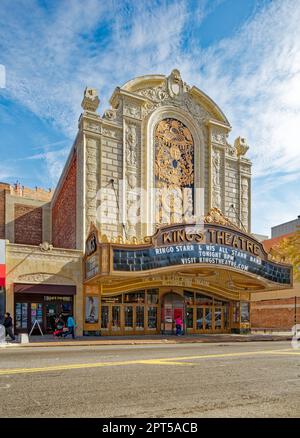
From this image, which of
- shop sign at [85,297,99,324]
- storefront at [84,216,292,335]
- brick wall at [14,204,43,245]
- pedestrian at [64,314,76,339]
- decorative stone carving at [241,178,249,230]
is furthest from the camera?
brick wall at [14,204,43,245]

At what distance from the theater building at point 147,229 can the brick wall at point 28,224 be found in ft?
0.35

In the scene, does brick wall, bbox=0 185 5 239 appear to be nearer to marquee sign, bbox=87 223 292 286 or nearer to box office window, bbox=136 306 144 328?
box office window, bbox=136 306 144 328

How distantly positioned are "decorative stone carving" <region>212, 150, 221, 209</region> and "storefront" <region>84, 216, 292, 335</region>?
659cm

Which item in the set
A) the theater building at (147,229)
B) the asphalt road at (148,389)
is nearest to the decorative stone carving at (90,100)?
the theater building at (147,229)

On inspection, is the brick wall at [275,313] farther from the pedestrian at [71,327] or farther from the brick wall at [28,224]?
the pedestrian at [71,327]

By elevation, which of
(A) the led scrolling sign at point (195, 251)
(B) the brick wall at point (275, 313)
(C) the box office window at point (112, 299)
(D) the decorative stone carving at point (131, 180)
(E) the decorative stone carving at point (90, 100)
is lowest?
(B) the brick wall at point (275, 313)

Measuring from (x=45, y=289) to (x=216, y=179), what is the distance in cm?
1692

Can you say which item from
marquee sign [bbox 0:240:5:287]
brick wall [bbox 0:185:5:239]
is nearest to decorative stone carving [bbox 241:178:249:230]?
marquee sign [bbox 0:240:5:287]

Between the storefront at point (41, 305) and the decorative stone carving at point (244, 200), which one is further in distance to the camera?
the decorative stone carving at point (244, 200)

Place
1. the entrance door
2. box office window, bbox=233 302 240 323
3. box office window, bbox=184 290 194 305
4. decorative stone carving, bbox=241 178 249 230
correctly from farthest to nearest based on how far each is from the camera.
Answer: decorative stone carving, bbox=241 178 249 230 → box office window, bbox=233 302 240 323 → box office window, bbox=184 290 194 305 → the entrance door

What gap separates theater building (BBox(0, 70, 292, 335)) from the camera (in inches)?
1133

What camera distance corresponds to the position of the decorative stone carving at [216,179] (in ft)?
126

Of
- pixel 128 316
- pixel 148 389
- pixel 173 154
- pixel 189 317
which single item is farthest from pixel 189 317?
pixel 148 389
